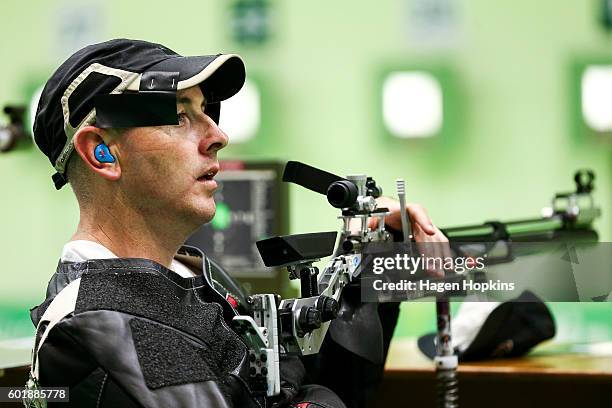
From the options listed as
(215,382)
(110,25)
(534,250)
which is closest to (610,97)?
(534,250)

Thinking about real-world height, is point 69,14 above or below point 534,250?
above

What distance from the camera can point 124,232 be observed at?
4.35 feet

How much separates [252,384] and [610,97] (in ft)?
7.24

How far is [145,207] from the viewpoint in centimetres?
132

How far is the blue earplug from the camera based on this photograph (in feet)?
4.23

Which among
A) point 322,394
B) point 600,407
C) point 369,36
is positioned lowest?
point 600,407

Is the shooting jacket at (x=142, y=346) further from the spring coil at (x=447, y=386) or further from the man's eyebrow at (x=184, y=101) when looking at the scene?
the spring coil at (x=447, y=386)

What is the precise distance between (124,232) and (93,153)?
112mm

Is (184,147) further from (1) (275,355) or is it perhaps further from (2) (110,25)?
(2) (110,25)

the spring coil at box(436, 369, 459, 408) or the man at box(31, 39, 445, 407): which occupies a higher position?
the man at box(31, 39, 445, 407)

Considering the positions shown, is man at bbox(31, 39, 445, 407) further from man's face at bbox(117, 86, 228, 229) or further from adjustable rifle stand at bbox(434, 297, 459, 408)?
adjustable rifle stand at bbox(434, 297, 459, 408)
